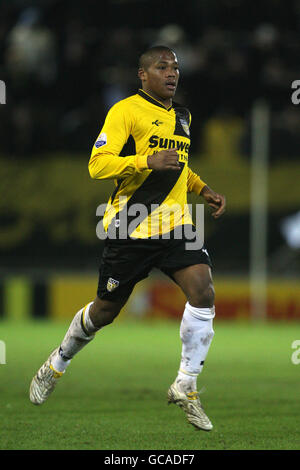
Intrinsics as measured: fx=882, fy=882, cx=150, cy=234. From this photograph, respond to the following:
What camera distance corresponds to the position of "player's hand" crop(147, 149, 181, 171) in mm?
5148

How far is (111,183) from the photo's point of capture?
46.9 ft

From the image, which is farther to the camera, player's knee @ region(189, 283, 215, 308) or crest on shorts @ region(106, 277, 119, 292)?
crest on shorts @ region(106, 277, 119, 292)

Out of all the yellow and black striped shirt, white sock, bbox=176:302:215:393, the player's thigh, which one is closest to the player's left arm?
the yellow and black striped shirt

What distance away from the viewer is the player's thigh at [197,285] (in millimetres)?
5414

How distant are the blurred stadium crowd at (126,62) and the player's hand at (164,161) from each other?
935cm

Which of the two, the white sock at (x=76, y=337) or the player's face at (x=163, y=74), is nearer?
the player's face at (x=163, y=74)

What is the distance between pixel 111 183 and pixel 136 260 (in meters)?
8.75

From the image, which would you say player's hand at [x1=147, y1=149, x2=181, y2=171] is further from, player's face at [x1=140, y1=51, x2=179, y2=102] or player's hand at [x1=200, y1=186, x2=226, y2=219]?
player's hand at [x1=200, y1=186, x2=226, y2=219]
